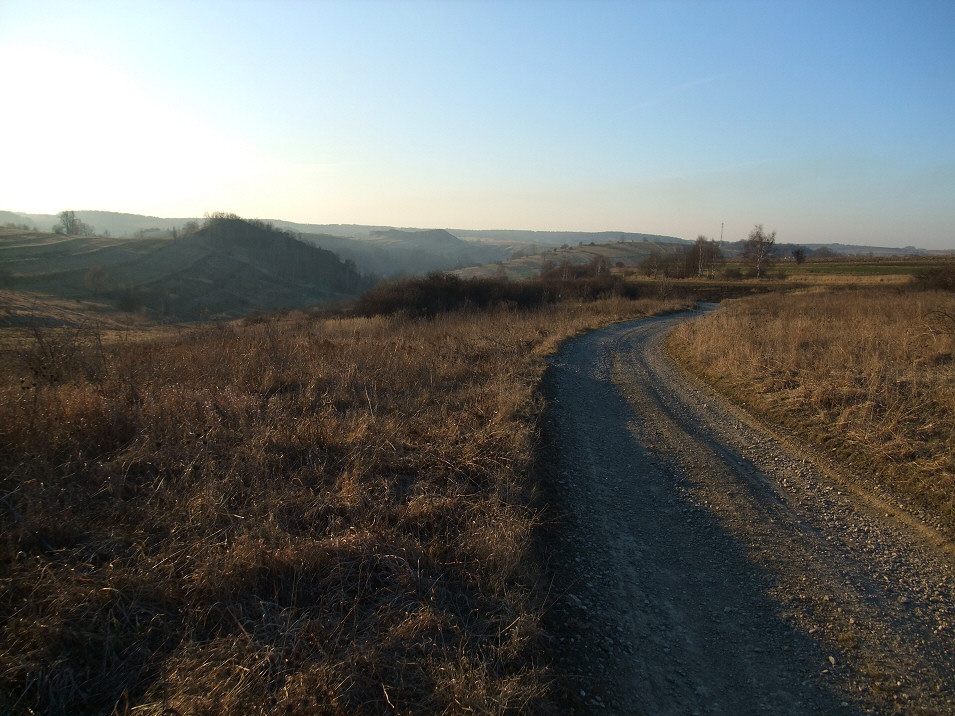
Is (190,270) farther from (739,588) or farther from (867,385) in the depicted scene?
(739,588)

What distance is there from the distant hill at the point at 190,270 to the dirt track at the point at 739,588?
46.6 metres

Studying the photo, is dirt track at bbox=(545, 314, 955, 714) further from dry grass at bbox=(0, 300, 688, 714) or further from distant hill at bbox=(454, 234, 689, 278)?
distant hill at bbox=(454, 234, 689, 278)

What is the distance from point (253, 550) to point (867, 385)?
327 inches

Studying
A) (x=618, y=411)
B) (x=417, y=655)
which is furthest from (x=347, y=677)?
(x=618, y=411)

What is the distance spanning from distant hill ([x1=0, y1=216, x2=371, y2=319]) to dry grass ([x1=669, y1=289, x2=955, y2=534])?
1766 inches

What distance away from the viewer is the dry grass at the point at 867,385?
5.29 metres

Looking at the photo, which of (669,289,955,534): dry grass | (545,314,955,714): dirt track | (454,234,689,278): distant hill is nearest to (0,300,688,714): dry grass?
(545,314,955,714): dirt track

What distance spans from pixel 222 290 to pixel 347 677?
87.6 m

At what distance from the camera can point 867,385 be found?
7.13 metres

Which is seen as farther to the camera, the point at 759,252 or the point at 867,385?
the point at 759,252

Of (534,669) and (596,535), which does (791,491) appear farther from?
(534,669)

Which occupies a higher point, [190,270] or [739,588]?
[190,270]

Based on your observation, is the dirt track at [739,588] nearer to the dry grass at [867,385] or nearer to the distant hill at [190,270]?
the dry grass at [867,385]

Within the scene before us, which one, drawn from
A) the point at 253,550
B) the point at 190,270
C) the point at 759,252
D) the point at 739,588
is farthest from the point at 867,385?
the point at 190,270
